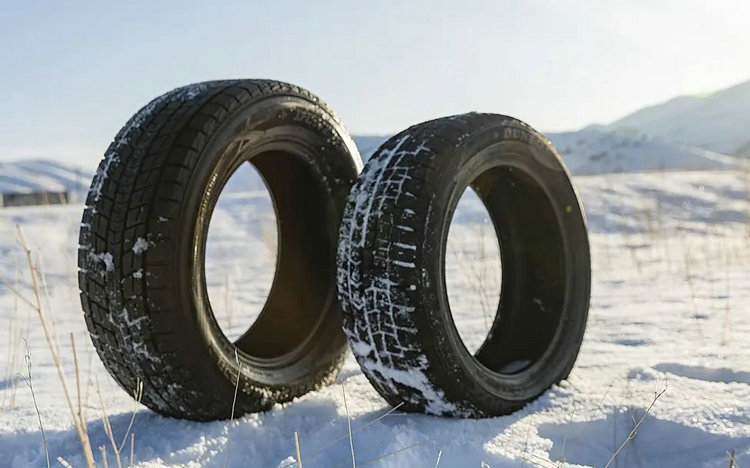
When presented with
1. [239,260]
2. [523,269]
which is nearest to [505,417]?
[523,269]

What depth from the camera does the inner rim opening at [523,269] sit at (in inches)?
111

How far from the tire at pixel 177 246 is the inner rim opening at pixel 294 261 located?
24cm

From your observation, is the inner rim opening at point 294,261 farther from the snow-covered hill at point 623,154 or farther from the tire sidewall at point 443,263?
the snow-covered hill at point 623,154

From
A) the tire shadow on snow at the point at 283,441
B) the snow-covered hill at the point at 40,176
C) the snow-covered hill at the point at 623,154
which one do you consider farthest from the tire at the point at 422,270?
the snow-covered hill at the point at 623,154

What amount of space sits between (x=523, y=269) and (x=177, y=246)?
1.66 meters

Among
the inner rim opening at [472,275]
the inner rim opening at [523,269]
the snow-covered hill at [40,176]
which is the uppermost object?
the snow-covered hill at [40,176]

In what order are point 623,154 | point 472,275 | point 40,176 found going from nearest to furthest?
1. point 472,275
2. point 40,176
3. point 623,154

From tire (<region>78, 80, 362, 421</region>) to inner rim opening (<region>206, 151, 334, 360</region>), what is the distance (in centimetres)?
24

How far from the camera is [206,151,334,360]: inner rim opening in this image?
2.76 metres

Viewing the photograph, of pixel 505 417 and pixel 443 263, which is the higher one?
pixel 443 263

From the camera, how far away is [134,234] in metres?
1.97

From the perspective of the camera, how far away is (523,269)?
3.01 metres

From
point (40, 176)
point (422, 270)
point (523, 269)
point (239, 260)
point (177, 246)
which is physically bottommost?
point (239, 260)

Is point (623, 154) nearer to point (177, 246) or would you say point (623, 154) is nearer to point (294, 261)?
point (294, 261)
